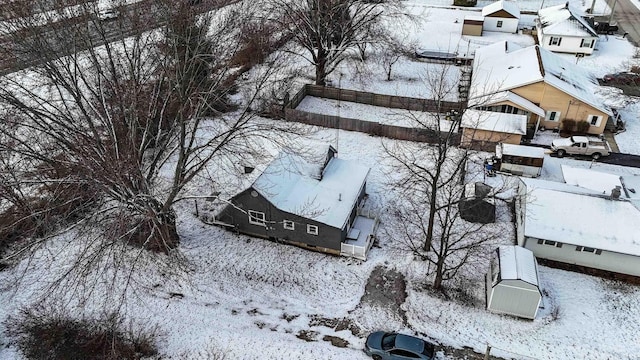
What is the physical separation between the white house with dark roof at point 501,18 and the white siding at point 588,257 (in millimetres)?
33637

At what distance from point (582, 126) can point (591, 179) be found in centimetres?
828

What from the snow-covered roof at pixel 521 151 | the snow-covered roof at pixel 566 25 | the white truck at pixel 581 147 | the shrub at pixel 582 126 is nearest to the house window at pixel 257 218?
the snow-covered roof at pixel 521 151

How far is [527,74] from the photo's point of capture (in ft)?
115

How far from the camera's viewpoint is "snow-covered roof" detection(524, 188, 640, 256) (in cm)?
2316

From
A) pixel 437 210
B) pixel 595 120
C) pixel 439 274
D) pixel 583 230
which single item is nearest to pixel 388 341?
pixel 439 274

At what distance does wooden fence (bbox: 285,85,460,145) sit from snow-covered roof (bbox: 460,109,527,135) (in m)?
1.47

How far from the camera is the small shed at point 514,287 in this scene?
67.9ft

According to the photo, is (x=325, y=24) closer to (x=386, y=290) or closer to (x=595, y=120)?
Result: (x=595, y=120)

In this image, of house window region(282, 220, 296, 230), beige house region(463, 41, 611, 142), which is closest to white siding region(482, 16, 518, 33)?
beige house region(463, 41, 611, 142)

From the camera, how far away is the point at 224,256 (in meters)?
24.4

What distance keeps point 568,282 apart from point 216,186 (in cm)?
1877

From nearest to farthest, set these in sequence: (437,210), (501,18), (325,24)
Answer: (437,210) → (325,24) → (501,18)

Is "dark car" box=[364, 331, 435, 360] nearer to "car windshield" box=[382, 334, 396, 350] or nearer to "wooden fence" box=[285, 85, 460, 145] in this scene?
"car windshield" box=[382, 334, 396, 350]

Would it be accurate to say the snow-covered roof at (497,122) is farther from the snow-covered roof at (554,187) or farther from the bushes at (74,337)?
the bushes at (74,337)
